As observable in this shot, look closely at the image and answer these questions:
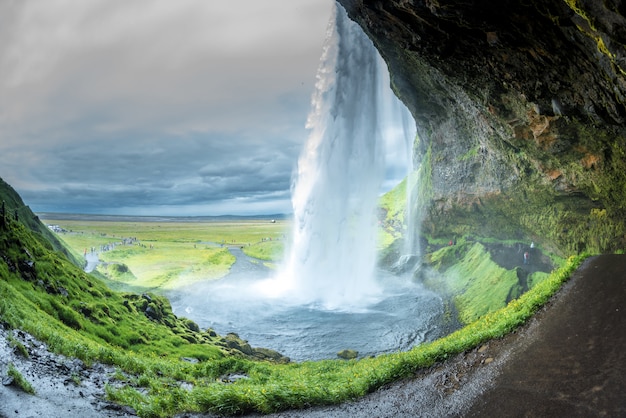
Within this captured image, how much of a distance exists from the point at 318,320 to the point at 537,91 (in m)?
26.0

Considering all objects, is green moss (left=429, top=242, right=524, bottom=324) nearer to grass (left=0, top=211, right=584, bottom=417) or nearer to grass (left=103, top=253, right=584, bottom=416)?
grass (left=0, top=211, right=584, bottom=417)

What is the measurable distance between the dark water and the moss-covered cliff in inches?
483

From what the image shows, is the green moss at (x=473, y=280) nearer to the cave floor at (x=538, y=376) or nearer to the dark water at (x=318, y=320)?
the dark water at (x=318, y=320)

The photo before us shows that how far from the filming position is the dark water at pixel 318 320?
27766 mm

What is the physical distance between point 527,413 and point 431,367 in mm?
4180

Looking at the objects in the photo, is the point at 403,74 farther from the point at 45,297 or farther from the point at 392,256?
the point at 392,256

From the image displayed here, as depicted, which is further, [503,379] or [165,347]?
[165,347]

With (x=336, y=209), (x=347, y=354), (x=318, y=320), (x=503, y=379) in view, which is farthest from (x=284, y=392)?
(x=336, y=209)

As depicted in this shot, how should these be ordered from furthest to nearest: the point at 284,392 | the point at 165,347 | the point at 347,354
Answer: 1. the point at 347,354
2. the point at 165,347
3. the point at 284,392

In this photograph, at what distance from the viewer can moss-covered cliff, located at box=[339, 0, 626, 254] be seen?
1081 centimetres

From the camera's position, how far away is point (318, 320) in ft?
112

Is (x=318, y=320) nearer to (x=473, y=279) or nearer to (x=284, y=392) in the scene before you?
(x=473, y=279)

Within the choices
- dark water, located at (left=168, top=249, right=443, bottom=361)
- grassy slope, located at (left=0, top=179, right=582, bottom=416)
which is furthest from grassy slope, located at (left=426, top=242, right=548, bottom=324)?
grassy slope, located at (left=0, top=179, right=582, bottom=416)

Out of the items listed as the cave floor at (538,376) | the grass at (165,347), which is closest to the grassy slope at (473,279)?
the grass at (165,347)
